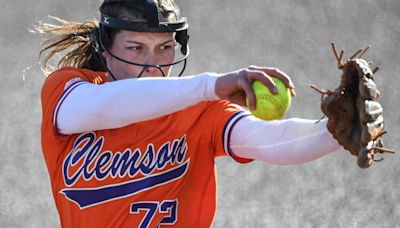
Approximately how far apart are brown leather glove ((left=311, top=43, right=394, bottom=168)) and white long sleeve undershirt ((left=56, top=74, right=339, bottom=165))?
122 millimetres

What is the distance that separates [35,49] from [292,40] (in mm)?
1779

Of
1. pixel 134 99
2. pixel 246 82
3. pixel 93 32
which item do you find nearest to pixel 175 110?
pixel 134 99

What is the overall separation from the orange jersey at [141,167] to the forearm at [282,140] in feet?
0.34

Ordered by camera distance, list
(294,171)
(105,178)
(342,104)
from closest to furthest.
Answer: (342,104) → (105,178) → (294,171)

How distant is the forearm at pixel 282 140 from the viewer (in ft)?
8.67

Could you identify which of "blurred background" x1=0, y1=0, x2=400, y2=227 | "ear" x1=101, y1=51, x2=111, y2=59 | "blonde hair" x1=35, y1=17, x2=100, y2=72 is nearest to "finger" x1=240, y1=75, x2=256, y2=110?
"ear" x1=101, y1=51, x2=111, y2=59

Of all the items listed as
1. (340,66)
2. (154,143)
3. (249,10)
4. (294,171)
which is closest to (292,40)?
(249,10)

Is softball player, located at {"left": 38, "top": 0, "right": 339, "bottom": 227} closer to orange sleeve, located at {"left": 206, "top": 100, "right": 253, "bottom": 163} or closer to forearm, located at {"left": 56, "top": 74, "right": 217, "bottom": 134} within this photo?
orange sleeve, located at {"left": 206, "top": 100, "right": 253, "bottom": 163}

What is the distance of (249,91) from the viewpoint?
7.77 ft

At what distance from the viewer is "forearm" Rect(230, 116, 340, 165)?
2.64m

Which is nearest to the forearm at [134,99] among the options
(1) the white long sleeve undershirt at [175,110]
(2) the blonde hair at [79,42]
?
(1) the white long sleeve undershirt at [175,110]

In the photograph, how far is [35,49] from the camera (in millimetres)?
6324

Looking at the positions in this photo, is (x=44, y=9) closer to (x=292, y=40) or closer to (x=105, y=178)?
(x=292, y=40)

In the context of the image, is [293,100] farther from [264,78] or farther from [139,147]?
[264,78]
